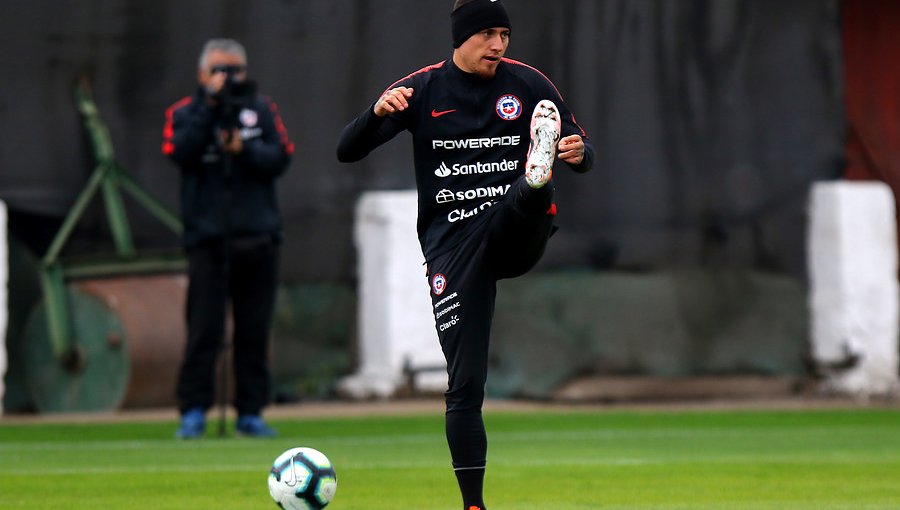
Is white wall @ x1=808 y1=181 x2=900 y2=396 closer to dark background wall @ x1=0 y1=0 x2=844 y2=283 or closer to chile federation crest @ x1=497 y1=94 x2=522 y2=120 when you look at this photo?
dark background wall @ x1=0 y1=0 x2=844 y2=283

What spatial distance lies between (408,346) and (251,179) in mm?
3681

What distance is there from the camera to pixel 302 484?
583cm

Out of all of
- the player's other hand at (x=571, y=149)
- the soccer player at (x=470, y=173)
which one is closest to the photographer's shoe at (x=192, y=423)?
the soccer player at (x=470, y=173)

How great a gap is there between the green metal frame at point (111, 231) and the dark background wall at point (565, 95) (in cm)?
11

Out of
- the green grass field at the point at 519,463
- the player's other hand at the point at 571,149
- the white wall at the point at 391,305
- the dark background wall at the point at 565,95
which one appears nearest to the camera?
the player's other hand at the point at 571,149

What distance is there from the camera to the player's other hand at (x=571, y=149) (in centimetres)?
566

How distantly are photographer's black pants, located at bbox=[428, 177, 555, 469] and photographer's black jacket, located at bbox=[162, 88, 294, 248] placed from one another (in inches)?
176

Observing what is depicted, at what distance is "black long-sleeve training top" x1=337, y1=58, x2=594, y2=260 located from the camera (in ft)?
19.4

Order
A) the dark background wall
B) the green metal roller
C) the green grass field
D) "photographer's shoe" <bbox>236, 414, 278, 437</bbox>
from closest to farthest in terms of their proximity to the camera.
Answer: the green grass field
"photographer's shoe" <bbox>236, 414, 278, 437</bbox>
the green metal roller
the dark background wall

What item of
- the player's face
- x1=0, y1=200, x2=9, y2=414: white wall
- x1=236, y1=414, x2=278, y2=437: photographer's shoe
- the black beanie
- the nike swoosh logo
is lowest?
→ x1=236, y1=414, x2=278, y2=437: photographer's shoe

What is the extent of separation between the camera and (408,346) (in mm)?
13688

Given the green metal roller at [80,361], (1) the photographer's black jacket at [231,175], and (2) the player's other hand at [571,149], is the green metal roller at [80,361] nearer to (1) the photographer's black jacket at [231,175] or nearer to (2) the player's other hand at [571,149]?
(1) the photographer's black jacket at [231,175]

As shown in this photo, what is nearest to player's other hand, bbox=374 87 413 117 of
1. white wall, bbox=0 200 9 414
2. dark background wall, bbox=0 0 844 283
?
white wall, bbox=0 200 9 414

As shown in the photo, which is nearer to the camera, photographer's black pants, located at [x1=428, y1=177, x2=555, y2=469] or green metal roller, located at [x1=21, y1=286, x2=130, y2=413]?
photographer's black pants, located at [x1=428, y1=177, x2=555, y2=469]
